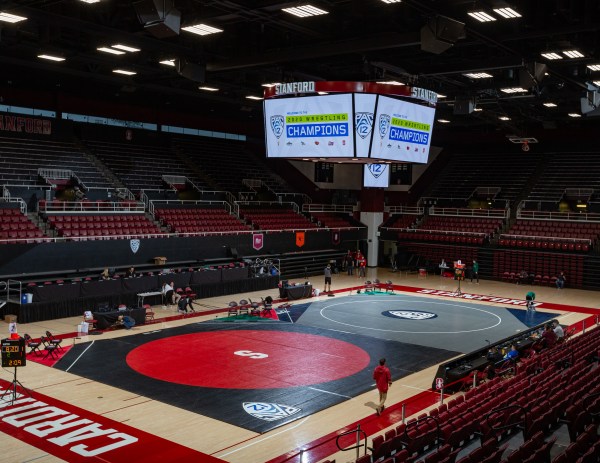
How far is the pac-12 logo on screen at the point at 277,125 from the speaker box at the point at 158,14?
698 cm

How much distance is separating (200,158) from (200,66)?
17.4m

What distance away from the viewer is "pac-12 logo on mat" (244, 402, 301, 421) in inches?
541

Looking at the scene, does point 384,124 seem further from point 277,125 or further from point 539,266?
point 539,266

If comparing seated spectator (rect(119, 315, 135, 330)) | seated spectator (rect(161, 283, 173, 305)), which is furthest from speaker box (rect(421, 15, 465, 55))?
seated spectator (rect(161, 283, 173, 305))

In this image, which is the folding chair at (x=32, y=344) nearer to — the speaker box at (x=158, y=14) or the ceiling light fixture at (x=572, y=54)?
the speaker box at (x=158, y=14)

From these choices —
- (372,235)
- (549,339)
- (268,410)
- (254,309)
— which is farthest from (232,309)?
(372,235)

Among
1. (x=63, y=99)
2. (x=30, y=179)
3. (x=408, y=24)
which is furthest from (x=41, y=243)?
(x=408, y=24)

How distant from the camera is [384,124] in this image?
2156cm

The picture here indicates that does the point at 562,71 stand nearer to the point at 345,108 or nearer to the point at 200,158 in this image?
the point at 345,108

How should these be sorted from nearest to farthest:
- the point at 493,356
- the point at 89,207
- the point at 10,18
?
1. the point at 493,356
2. the point at 10,18
3. the point at 89,207

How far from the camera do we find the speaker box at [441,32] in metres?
17.5

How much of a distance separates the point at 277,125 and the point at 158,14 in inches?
310

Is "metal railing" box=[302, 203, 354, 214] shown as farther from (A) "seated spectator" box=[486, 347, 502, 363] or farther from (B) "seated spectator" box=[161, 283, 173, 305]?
(A) "seated spectator" box=[486, 347, 502, 363]

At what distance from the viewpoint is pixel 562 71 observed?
985 inches
